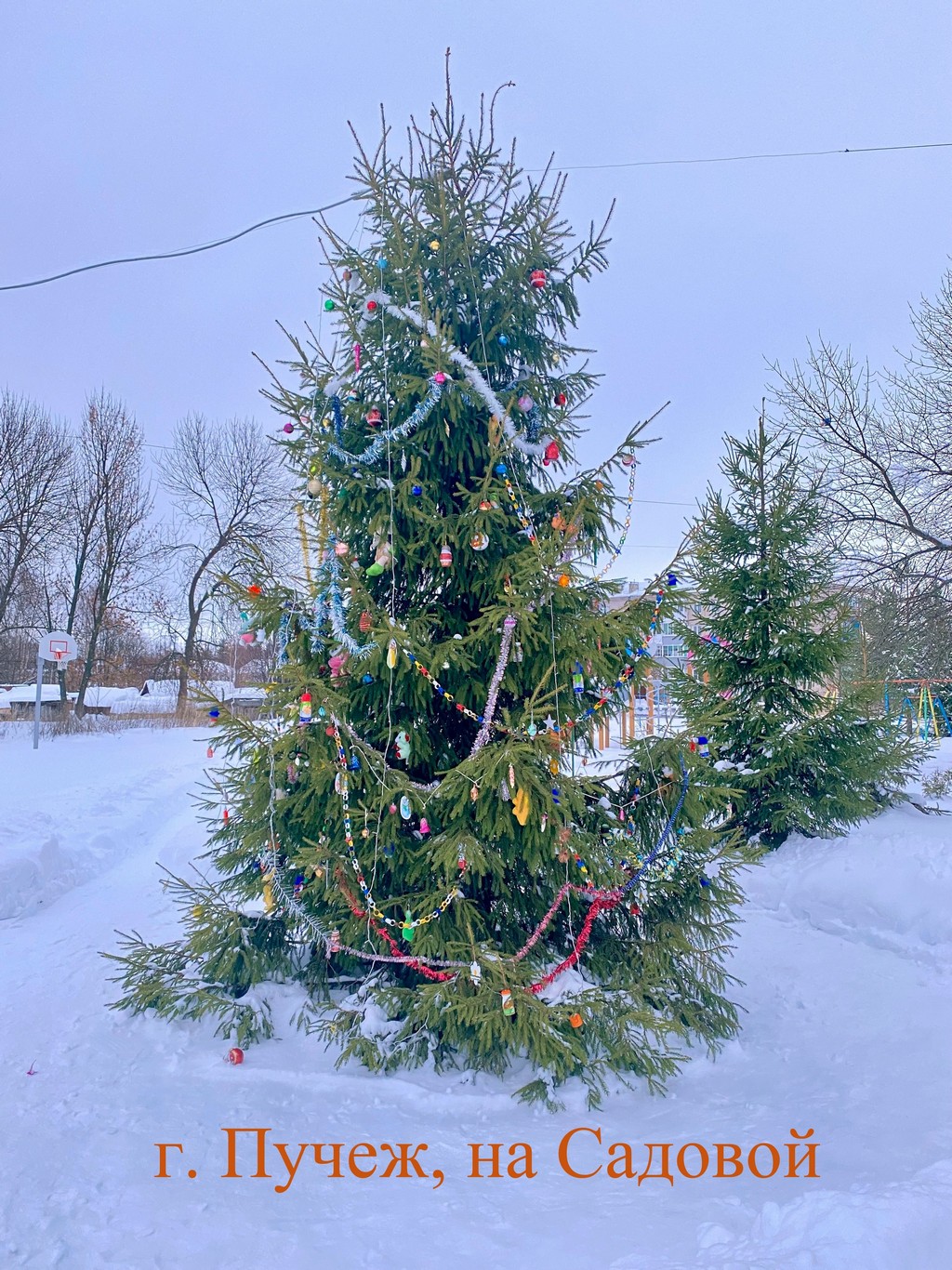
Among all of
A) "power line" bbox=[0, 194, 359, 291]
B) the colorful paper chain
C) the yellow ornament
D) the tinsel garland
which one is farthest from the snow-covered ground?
"power line" bbox=[0, 194, 359, 291]

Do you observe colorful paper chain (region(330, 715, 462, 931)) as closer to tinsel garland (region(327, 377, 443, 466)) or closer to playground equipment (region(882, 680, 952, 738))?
tinsel garland (region(327, 377, 443, 466))

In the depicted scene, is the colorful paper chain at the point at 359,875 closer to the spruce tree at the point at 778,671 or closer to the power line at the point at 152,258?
the power line at the point at 152,258

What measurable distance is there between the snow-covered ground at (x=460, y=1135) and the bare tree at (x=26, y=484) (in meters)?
20.4

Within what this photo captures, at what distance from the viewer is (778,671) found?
7.95 meters

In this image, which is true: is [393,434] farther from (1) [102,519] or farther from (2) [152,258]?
(1) [102,519]

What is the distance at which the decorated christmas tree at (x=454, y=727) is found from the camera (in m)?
3.52

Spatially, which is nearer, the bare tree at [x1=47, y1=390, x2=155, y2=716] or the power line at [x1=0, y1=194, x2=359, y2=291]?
the power line at [x1=0, y1=194, x2=359, y2=291]

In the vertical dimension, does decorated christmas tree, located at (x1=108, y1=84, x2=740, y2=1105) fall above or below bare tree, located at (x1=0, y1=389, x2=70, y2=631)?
below

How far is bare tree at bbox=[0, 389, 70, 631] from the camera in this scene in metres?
22.4

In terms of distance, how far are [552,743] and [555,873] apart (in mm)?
816

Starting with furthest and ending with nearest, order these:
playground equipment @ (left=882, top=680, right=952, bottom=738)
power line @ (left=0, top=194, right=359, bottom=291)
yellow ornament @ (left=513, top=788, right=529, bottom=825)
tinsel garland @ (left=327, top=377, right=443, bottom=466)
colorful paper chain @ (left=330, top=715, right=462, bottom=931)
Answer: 1. playground equipment @ (left=882, top=680, right=952, bottom=738)
2. power line @ (left=0, top=194, right=359, bottom=291)
3. tinsel garland @ (left=327, top=377, right=443, bottom=466)
4. colorful paper chain @ (left=330, top=715, right=462, bottom=931)
5. yellow ornament @ (left=513, top=788, right=529, bottom=825)

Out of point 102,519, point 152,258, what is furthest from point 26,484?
point 152,258

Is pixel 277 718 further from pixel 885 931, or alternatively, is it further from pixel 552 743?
pixel 885 931

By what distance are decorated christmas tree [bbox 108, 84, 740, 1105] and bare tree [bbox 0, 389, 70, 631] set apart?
22.1 m
